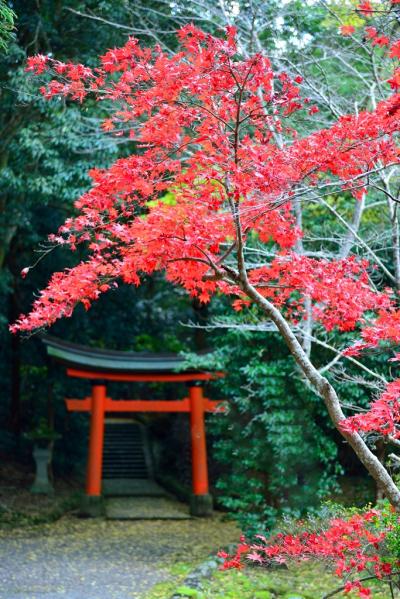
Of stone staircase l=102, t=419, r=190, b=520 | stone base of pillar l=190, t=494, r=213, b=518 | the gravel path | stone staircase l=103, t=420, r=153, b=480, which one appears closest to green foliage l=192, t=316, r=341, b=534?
the gravel path

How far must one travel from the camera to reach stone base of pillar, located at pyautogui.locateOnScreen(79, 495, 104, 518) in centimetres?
1068

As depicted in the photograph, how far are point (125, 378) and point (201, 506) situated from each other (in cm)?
221

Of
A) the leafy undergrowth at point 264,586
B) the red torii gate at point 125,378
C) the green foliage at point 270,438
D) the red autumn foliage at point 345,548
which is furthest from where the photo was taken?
the red torii gate at point 125,378

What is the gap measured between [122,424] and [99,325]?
329 centimetres

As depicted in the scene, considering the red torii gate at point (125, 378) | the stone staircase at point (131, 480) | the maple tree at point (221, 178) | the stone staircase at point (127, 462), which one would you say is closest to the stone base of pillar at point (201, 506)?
the red torii gate at point (125, 378)

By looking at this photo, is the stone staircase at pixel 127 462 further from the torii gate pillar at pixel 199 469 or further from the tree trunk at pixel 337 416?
the tree trunk at pixel 337 416

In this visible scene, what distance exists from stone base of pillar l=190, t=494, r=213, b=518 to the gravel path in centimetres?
23

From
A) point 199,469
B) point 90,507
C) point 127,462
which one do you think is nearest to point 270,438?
point 199,469

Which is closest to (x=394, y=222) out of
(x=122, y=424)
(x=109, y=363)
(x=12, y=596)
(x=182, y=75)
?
(x=182, y=75)

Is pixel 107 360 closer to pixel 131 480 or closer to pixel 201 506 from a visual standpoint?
pixel 201 506

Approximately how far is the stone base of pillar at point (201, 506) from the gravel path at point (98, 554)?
0.23 m

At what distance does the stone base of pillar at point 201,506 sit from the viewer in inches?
428

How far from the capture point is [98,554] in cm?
853

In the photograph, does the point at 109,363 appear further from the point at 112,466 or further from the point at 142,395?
the point at 142,395
